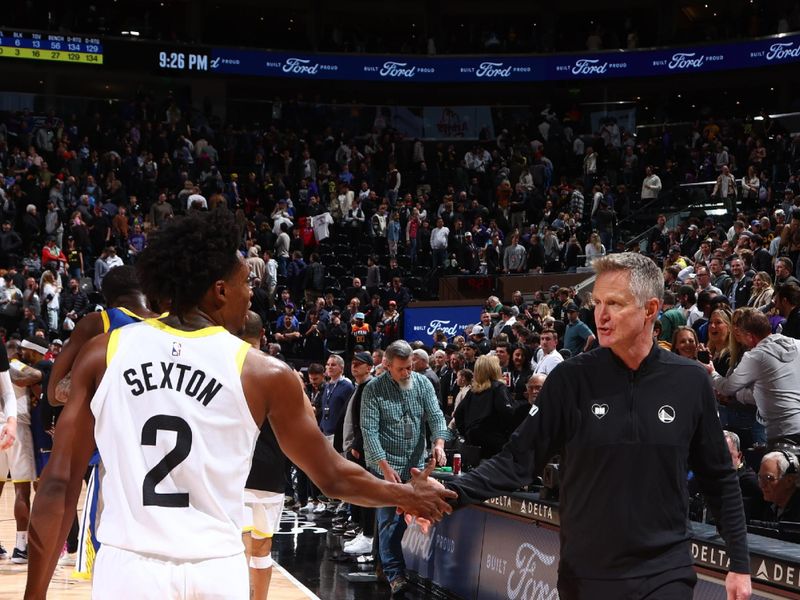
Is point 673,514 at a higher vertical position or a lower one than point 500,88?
lower

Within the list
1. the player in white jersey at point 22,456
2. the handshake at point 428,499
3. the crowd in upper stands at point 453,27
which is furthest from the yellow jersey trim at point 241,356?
the crowd in upper stands at point 453,27

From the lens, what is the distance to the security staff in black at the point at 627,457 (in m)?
3.41

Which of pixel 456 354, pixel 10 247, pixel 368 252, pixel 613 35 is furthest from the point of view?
pixel 613 35

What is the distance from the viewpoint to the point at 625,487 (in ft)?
11.3

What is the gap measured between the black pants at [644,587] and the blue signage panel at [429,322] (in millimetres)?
16856

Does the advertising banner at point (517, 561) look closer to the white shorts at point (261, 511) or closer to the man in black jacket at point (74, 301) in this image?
the white shorts at point (261, 511)

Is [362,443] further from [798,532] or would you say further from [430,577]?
[798,532]

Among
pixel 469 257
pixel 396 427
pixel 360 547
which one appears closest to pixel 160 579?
pixel 396 427

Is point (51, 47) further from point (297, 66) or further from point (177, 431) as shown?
point (177, 431)

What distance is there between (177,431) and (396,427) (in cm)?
527

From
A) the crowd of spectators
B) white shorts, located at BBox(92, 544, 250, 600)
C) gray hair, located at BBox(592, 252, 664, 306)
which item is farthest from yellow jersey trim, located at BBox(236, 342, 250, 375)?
the crowd of spectators

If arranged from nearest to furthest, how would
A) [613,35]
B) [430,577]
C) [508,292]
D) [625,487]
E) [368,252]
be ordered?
[625,487]
[430,577]
[508,292]
[368,252]
[613,35]

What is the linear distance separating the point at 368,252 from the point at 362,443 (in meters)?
16.4

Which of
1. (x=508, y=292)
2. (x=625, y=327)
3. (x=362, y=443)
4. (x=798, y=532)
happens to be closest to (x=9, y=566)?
(x=362, y=443)
